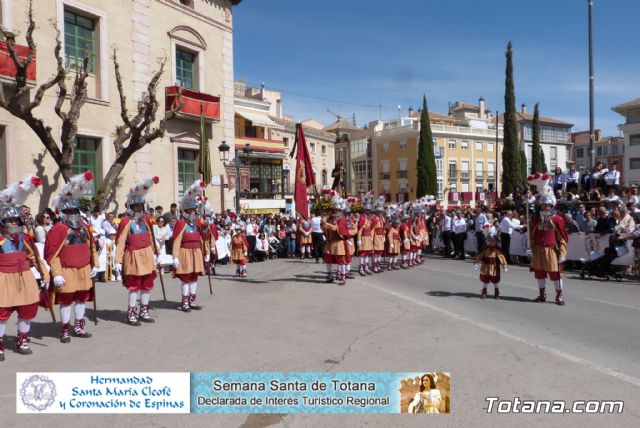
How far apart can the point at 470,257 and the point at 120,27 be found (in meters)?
16.7

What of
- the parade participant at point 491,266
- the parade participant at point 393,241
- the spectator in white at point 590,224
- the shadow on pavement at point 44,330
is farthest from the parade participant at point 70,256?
the spectator in white at point 590,224

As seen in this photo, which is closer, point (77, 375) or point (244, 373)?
point (77, 375)

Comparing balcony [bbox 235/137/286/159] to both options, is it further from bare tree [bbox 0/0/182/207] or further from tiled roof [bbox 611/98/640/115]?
tiled roof [bbox 611/98/640/115]

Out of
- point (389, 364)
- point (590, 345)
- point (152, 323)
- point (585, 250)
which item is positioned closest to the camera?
point (389, 364)

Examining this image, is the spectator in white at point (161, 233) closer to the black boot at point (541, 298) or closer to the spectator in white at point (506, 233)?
the black boot at point (541, 298)

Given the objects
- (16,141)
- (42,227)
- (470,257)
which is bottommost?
(470,257)

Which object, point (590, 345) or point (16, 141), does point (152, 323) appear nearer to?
point (590, 345)

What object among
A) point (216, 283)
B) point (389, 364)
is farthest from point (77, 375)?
point (216, 283)

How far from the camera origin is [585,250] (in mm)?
16266

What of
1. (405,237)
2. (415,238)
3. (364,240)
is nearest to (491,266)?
(364,240)

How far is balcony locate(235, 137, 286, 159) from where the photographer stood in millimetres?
43781

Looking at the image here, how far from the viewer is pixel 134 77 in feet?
70.5

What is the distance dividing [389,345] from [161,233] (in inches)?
436

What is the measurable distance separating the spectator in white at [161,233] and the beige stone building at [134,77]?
14.7 feet
